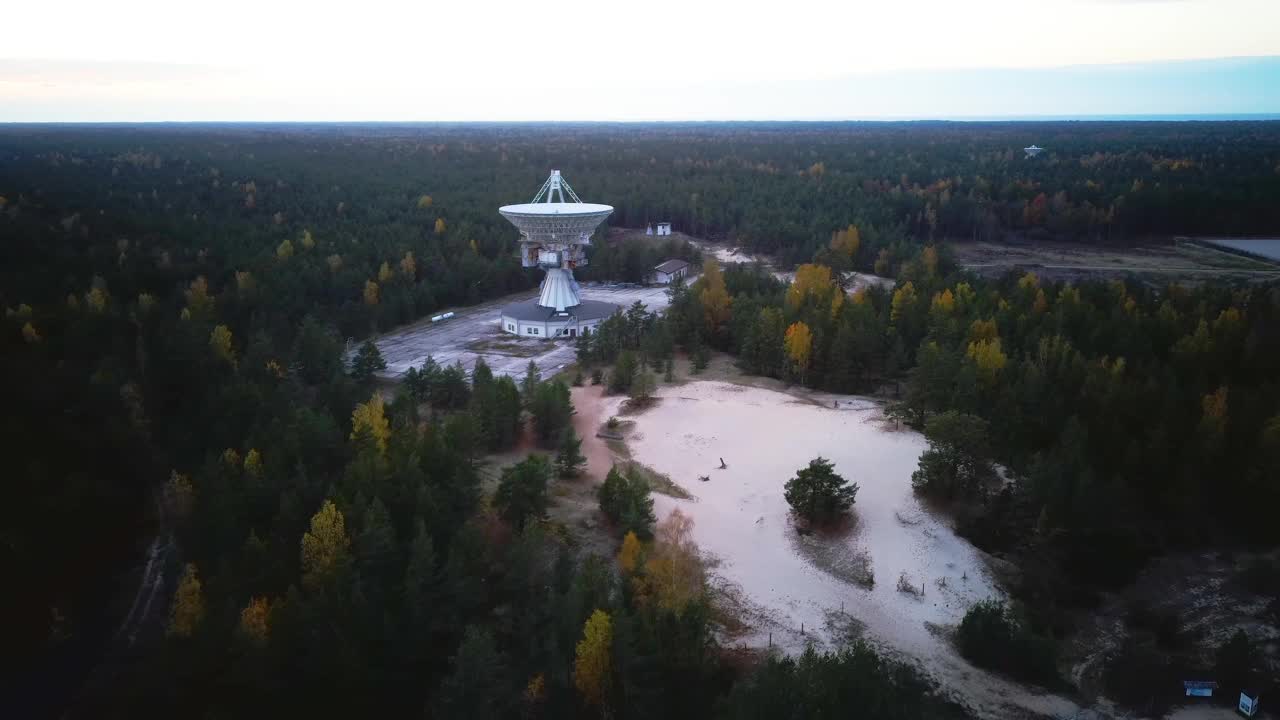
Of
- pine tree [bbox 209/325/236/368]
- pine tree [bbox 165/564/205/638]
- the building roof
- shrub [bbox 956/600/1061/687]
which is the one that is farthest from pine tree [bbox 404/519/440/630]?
the building roof

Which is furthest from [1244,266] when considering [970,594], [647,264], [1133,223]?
[970,594]

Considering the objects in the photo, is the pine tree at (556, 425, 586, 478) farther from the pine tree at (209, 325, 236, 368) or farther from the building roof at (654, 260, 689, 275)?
the building roof at (654, 260, 689, 275)

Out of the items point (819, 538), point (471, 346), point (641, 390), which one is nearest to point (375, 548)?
point (819, 538)

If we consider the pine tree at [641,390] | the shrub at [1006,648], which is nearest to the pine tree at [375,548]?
the shrub at [1006,648]

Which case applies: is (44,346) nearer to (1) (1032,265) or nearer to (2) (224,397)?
(2) (224,397)

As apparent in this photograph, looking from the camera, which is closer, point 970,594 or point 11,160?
point 970,594

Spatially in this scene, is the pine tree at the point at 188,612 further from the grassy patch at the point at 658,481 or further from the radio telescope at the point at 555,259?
the radio telescope at the point at 555,259

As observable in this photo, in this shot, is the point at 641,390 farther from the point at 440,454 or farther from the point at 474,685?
the point at 474,685
